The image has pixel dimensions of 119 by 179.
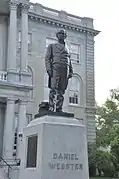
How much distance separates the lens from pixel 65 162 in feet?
27.0

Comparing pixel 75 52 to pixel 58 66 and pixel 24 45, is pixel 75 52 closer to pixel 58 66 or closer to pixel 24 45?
pixel 24 45

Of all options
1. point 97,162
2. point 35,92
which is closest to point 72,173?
point 97,162

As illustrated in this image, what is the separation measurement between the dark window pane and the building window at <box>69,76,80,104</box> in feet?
73.2

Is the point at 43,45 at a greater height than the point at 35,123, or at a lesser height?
greater

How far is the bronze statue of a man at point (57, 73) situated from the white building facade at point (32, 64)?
1327cm

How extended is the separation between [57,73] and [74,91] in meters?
22.5

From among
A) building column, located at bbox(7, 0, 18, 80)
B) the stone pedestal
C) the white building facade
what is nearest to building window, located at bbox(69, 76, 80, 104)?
the white building facade

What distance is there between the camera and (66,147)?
331 inches

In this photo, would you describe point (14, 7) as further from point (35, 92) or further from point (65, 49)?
point (65, 49)

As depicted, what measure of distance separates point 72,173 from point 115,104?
96.5 ft

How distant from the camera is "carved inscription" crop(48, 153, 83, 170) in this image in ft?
26.6

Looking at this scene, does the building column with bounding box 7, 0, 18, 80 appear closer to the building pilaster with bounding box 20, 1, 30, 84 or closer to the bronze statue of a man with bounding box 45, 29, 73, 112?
the building pilaster with bounding box 20, 1, 30, 84

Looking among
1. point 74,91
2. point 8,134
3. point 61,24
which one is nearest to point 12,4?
point 61,24

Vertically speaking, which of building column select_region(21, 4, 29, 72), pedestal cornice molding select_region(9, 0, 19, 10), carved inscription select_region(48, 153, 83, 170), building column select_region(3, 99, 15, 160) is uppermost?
pedestal cornice molding select_region(9, 0, 19, 10)
